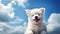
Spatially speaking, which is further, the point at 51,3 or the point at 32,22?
the point at 51,3

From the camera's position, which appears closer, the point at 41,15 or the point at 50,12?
the point at 41,15

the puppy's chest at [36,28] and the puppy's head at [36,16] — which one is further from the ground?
the puppy's head at [36,16]

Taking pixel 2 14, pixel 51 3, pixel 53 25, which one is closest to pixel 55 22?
pixel 53 25

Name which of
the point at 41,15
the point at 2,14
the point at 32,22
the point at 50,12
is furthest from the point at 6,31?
the point at 50,12

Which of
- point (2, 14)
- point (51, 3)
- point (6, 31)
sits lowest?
point (6, 31)

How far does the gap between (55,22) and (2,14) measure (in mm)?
586

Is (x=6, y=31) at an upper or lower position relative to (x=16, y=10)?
lower

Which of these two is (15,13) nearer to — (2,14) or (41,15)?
(2,14)

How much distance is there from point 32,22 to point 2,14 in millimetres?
363

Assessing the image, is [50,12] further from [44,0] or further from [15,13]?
[15,13]

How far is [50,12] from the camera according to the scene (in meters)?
1.52

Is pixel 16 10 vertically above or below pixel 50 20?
above

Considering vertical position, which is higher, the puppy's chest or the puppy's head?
the puppy's head

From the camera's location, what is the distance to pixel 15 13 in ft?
4.93
